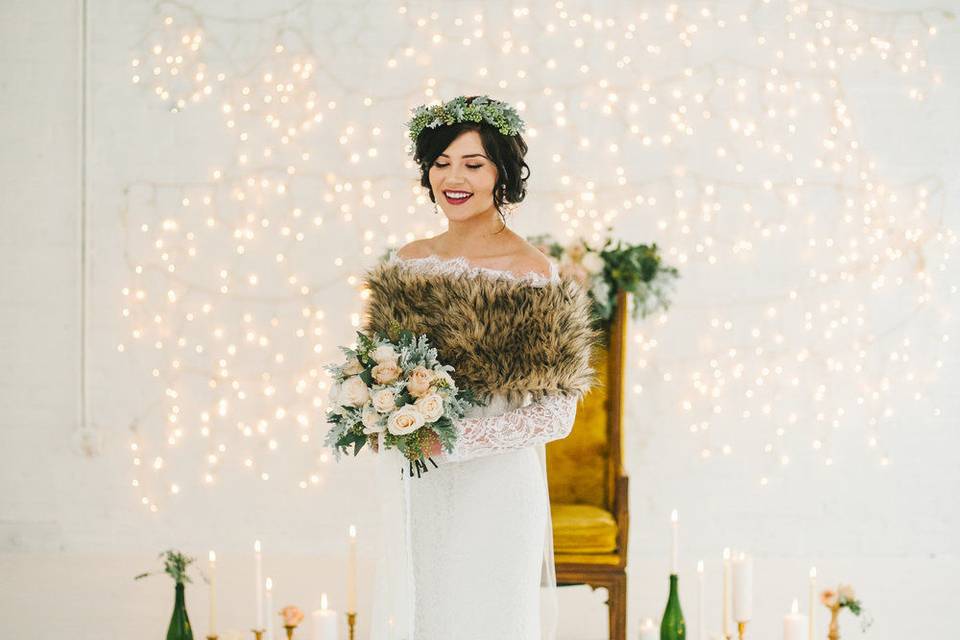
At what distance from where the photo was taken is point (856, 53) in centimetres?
418

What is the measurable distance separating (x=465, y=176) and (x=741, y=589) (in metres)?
1.41

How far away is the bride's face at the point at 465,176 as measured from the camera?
2170 millimetres

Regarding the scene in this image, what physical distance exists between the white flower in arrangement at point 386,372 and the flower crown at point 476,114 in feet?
2.12

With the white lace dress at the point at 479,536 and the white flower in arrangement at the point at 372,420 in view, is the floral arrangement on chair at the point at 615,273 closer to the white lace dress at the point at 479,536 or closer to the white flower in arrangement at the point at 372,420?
the white lace dress at the point at 479,536

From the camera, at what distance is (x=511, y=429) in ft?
6.57

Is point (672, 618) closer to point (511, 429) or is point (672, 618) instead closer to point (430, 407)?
point (511, 429)

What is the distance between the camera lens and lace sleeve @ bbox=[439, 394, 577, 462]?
1.98 meters

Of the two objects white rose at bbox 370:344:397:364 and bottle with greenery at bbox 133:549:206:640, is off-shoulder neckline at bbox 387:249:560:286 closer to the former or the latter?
white rose at bbox 370:344:397:364

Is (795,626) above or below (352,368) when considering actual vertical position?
below

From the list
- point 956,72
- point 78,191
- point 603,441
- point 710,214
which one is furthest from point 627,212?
point 78,191

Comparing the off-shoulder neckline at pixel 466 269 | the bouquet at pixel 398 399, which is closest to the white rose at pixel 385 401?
the bouquet at pixel 398 399

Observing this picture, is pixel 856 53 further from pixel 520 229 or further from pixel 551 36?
pixel 520 229

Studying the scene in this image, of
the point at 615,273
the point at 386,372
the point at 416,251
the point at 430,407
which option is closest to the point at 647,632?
the point at 430,407

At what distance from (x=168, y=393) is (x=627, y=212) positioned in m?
2.41
